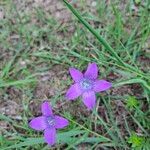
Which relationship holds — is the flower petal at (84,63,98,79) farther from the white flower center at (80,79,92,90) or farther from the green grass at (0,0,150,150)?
the green grass at (0,0,150,150)

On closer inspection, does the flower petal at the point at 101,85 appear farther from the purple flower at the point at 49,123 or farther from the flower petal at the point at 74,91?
the purple flower at the point at 49,123

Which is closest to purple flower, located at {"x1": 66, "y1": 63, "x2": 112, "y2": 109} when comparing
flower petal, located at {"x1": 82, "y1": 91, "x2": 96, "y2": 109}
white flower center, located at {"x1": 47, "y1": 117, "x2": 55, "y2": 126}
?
flower petal, located at {"x1": 82, "y1": 91, "x2": 96, "y2": 109}

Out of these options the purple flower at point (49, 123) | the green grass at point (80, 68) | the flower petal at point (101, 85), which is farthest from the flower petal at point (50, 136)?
the flower petal at point (101, 85)

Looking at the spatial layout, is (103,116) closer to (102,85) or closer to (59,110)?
(59,110)

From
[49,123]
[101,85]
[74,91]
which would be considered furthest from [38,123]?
[101,85]

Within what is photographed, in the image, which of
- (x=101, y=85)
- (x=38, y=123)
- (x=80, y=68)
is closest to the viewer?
(x=101, y=85)

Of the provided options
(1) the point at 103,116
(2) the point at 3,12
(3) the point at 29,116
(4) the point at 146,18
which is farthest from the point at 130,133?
(2) the point at 3,12

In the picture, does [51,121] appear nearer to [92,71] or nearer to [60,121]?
[60,121]
